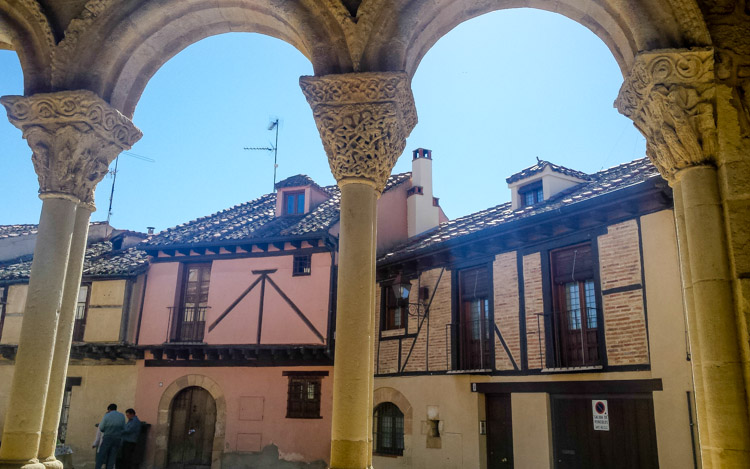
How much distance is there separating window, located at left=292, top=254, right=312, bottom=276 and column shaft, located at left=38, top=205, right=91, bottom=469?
405 inches

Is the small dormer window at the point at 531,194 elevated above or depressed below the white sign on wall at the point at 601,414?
above

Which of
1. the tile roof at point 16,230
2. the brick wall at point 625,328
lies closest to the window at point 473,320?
the brick wall at point 625,328

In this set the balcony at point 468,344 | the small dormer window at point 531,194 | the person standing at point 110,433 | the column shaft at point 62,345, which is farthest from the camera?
Result: the small dormer window at point 531,194

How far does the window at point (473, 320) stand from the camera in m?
12.4

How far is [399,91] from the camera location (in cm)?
418

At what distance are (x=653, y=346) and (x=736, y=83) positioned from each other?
6440 mm

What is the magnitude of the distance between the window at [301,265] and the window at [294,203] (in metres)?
2.19

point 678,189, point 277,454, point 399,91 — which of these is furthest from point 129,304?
point 678,189

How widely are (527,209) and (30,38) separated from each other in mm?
9656

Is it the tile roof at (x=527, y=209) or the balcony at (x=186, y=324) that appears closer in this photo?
the tile roof at (x=527, y=209)

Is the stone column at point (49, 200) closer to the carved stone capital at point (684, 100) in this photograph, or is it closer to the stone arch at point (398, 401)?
the carved stone capital at point (684, 100)

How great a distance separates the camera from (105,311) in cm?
1620

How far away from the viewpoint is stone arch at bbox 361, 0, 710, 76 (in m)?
3.83

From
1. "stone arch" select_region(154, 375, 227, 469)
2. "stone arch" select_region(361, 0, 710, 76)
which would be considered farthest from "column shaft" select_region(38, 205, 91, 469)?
"stone arch" select_region(154, 375, 227, 469)
